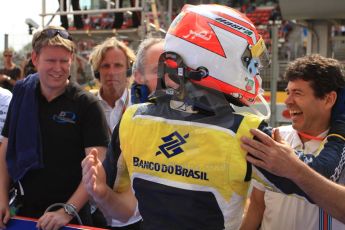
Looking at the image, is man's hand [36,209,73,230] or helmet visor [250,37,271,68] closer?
helmet visor [250,37,271,68]

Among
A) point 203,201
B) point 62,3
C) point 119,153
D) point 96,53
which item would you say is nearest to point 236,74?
point 203,201

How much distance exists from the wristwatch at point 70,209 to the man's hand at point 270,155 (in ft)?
3.91

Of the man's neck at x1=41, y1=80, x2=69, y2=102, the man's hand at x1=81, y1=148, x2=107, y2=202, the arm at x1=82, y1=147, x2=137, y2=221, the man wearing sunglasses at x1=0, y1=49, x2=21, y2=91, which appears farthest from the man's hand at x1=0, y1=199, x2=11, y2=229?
the man wearing sunglasses at x1=0, y1=49, x2=21, y2=91

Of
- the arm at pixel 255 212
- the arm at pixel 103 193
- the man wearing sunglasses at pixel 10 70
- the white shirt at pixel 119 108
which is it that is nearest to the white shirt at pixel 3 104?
the white shirt at pixel 119 108

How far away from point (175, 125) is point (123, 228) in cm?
162

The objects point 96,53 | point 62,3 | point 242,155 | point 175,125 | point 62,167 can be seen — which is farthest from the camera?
point 62,3

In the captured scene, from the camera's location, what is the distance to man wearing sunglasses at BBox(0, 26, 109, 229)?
2.33 m

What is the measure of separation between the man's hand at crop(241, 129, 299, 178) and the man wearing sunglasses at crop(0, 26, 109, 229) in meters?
1.24

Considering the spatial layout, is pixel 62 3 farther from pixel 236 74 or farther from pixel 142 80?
pixel 236 74

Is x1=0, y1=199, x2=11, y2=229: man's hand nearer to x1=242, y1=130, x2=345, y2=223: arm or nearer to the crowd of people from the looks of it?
the crowd of people

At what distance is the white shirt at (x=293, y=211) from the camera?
1.86 metres

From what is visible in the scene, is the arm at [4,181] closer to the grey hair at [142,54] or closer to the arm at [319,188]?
the grey hair at [142,54]

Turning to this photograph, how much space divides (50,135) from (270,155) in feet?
4.80

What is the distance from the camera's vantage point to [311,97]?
201cm
